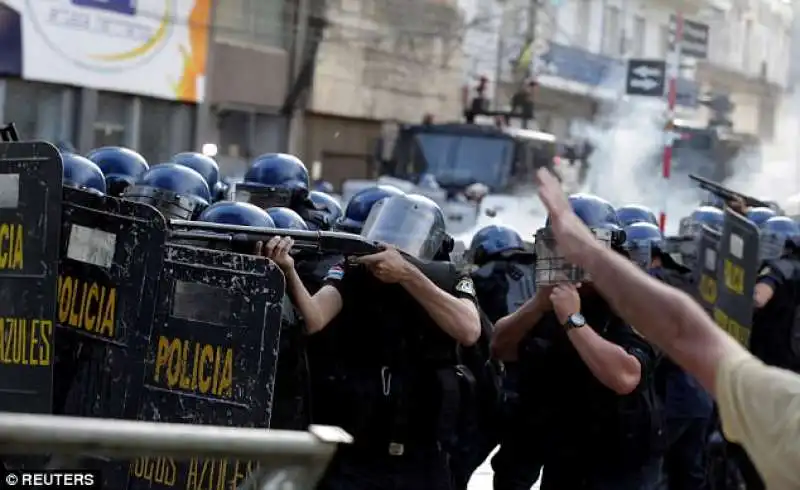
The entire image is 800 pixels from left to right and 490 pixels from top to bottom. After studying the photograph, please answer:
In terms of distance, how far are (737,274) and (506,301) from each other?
5.90 feet

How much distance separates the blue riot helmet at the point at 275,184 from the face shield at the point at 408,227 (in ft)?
6.65

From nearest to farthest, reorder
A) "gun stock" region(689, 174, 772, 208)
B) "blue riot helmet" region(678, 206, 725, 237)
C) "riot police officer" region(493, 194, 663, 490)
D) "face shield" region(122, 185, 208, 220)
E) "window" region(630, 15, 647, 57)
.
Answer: "riot police officer" region(493, 194, 663, 490)
"face shield" region(122, 185, 208, 220)
"gun stock" region(689, 174, 772, 208)
"blue riot helmet" region(678, 206, 725, 237)
"window" region(630, 15, 647, 57)

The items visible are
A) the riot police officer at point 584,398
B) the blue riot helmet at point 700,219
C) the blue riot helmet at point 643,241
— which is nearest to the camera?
the riot police officer at point 584,398

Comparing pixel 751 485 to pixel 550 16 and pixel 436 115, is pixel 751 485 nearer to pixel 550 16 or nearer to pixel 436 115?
pixel 436 115

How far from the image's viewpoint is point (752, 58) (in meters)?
53.3

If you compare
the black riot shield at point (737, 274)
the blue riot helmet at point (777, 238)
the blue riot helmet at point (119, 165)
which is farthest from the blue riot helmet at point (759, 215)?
the blue riot helmet at point (119, 165)

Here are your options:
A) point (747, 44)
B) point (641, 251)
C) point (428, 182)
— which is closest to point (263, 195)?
point (641, 251)

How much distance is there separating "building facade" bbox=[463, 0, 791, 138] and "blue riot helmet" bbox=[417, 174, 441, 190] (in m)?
11.4

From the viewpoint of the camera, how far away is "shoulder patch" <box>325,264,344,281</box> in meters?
5.32

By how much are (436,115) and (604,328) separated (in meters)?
26.0

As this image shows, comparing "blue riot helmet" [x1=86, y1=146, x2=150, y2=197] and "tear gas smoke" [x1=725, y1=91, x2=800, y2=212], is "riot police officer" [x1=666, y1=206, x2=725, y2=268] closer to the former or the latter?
"blue riot helmet" [x1=86, y1=146, x2=150, y2=197]

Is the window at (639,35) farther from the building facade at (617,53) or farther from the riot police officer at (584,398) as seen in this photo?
the riot police officer at (584,398)

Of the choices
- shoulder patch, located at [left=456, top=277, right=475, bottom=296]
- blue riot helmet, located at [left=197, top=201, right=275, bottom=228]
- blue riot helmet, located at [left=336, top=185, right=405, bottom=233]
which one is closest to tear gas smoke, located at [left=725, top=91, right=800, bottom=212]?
blue riot helmet, located at [left=336, top=185, right=405, bottom=233]

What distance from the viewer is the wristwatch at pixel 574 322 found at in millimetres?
5332
